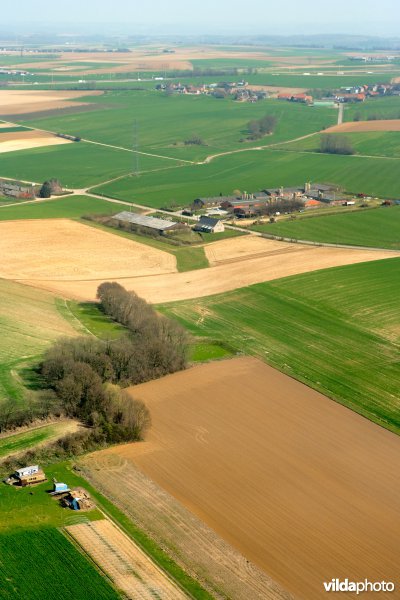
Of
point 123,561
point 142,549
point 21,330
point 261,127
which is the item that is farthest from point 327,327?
point 261,127

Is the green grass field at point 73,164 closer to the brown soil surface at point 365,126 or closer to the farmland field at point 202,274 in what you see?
the brown soil surface at point 365,126

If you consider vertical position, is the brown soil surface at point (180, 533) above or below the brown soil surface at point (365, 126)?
below

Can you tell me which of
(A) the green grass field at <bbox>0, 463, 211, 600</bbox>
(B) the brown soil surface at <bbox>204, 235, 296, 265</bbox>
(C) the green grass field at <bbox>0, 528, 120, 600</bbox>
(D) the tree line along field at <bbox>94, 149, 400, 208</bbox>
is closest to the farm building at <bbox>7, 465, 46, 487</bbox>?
(A) the green grass field at <bbox>0, 463, 211, 600</bbox>

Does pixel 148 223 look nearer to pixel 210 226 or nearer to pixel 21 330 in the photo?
pixel 210 226

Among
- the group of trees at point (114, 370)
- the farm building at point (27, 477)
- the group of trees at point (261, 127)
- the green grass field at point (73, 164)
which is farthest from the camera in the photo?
the group of trees at point (261, 127)

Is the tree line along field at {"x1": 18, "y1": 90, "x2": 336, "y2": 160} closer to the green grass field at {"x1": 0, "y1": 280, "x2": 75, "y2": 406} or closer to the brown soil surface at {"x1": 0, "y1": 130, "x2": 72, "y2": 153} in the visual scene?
the brown soil surface at {"x1": 0, "y1": 130, "x2": 72, "y2": 153}

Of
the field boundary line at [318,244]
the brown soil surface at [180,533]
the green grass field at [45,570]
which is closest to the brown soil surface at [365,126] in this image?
the field boundary line at [318,244]
